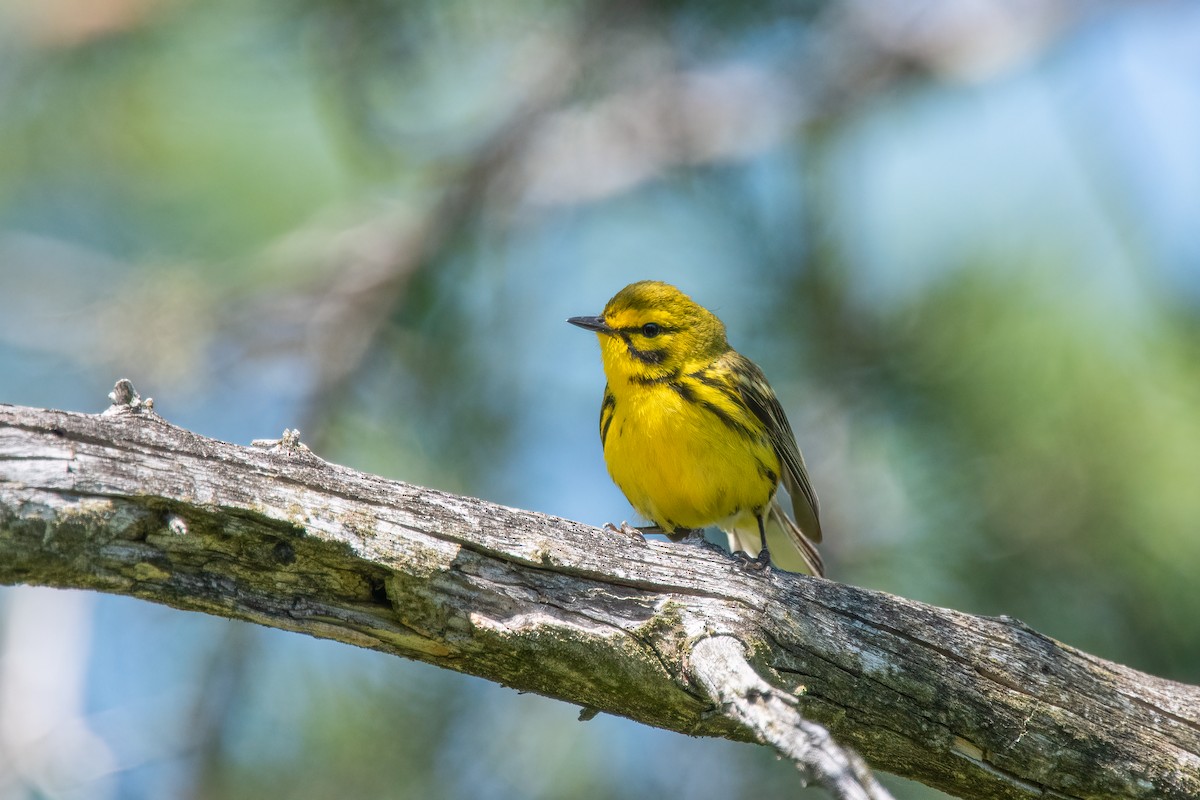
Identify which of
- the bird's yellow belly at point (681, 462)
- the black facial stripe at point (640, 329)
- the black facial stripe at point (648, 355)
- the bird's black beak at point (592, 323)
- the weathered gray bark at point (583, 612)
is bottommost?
the weathered gray bark at point (583, 612)

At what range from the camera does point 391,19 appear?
5.09 m

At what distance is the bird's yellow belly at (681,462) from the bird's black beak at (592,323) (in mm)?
462

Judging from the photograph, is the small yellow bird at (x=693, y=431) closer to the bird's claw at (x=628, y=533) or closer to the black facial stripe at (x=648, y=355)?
the black facial stripe at (x=648, y=355)

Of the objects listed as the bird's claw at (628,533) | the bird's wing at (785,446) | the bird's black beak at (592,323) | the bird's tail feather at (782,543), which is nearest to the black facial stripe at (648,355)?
the bird's black beak at (592,323)

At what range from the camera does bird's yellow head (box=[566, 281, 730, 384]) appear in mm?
4703

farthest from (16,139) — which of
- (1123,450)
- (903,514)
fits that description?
(1123,450)

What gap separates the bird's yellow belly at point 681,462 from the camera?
429cm

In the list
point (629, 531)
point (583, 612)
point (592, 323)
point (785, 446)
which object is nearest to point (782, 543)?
point (785, 446)

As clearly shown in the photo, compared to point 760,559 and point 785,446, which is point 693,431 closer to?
point 785,446

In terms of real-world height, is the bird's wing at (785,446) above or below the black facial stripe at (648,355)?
below

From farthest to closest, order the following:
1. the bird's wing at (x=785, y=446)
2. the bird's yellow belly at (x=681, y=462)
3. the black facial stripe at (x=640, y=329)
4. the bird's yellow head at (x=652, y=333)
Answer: the black facial stripe at (x=640, y=329) < the bird's yellow head at (x=652, y=333) < the bird's wing at (x=785, y=446) < the bird's yellow belly at (x=681, y=462)

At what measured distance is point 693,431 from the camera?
433cm

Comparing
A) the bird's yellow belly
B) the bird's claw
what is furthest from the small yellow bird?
the bird's claw

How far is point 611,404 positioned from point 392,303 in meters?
1.19
